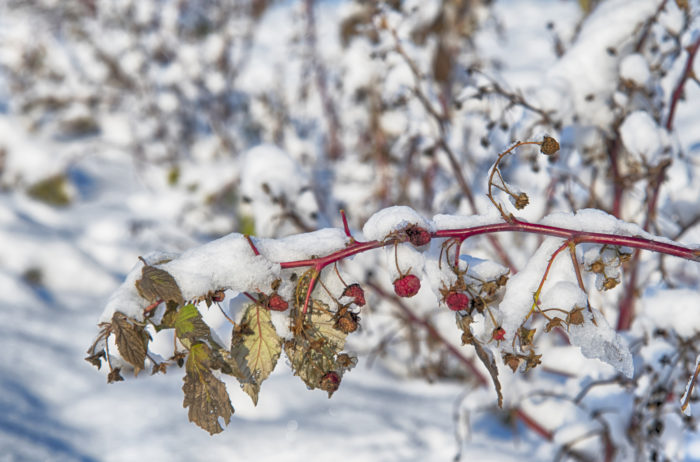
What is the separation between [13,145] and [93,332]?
3.00 m

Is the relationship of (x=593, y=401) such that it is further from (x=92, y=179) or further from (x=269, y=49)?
(x=269, y=49)

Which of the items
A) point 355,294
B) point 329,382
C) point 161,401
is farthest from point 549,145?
point 161,401

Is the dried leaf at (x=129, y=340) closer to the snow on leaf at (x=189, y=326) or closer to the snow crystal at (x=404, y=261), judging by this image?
the snow on leaf at (x=189, y=326)

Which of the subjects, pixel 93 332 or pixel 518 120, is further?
pixel 93 332

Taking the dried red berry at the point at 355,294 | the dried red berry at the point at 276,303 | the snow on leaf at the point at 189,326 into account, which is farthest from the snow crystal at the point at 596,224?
the snow on leaf at the point at 189,326

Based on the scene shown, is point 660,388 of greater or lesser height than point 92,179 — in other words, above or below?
below

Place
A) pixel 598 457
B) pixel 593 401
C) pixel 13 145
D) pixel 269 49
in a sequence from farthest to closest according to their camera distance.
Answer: pixel 269 49 → pixel 13 145 → pixel 598 457 → pixel 593 401

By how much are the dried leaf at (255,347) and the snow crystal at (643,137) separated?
3.23 feet

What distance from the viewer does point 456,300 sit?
651mm

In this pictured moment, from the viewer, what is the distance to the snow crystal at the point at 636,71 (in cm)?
127

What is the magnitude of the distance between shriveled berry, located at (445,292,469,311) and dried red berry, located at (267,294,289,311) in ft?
0.70

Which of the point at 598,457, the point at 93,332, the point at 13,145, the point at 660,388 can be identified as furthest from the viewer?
the point at 13,145

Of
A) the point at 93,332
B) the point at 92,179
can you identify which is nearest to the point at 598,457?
the point at 93,332

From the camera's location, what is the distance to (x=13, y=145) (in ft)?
14.9
